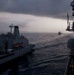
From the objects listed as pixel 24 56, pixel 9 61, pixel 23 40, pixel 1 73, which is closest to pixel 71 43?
pixel 1 73

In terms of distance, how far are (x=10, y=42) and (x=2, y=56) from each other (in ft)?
79.6

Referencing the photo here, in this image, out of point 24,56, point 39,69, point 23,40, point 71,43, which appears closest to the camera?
point 71,43

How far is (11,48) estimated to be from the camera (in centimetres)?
9081

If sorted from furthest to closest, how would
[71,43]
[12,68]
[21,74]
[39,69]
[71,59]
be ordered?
[12,68] < [39,69] < [21,74] < [71,43] < [71,59]

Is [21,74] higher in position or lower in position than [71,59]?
lower

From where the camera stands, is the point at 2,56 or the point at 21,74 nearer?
the point at 21,74

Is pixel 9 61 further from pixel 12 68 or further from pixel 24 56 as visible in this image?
pixel 24 56

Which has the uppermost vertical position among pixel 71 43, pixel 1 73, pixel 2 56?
pixel 71 43

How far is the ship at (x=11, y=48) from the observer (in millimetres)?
70744

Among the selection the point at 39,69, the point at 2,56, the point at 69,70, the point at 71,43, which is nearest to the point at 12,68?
the point at 2,56

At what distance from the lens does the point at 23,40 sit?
99.4 metres

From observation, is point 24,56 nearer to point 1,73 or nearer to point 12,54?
point 12,54

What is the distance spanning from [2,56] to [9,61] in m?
5.77

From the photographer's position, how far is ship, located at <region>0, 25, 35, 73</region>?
70.7 meters
